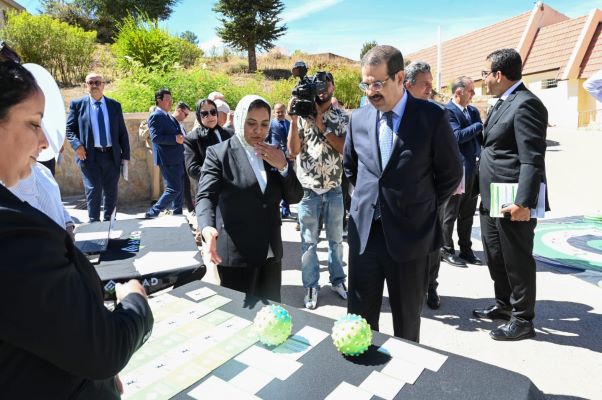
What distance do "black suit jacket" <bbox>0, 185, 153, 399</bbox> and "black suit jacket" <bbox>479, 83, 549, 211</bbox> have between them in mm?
2674

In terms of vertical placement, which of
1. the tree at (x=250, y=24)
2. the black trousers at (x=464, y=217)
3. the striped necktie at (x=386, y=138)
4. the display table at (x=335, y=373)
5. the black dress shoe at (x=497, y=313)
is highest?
the tree at (x=250, y=24)

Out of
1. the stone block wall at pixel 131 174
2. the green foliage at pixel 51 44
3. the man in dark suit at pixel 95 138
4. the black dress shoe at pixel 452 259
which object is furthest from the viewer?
the green foliage at pixel 51 44

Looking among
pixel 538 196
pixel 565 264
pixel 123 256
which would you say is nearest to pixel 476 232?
pixel 565 264

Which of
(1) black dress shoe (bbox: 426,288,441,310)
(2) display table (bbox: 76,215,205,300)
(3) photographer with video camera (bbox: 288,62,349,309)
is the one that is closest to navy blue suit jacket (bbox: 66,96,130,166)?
(2) display table (bbox: 76,215,205,300)

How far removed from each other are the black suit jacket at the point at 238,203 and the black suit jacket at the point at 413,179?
0.51m

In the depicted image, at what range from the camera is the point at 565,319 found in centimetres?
338

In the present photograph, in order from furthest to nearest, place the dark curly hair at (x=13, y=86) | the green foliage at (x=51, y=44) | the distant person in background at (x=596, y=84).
A: the green foliage at (x=51, y=44), the distant person in background at (x=596, y=84), the dark curly hair at (x=13, y=86)

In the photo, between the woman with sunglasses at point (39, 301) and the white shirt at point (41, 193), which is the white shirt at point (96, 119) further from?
the woman with sunglasses at point (39, 301)

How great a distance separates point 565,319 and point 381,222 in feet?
7.30

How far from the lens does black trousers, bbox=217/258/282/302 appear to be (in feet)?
7.75

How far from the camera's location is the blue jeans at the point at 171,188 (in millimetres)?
5854

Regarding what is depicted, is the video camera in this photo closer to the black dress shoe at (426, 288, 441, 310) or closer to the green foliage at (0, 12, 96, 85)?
the black dress shoe at (426, 288, 441, 310)

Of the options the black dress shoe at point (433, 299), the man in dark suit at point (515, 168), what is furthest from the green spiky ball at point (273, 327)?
the black dress shoe at point (433, 299)

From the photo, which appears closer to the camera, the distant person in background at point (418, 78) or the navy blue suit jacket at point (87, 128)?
the distant person in background at point (418, 78)
